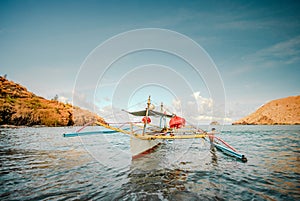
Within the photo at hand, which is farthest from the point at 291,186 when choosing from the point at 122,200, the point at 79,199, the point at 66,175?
the point at 66,175

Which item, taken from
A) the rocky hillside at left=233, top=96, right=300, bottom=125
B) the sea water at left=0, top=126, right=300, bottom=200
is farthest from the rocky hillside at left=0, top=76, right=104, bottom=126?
the rocky hillside at left=233, top=96, right=300, bottom=125

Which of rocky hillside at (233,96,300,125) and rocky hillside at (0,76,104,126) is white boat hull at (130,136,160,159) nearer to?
rocky hillside at (0,76,104,126)

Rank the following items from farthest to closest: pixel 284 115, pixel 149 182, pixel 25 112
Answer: pixel 284 115, pixel 25 112, pixel 149 182

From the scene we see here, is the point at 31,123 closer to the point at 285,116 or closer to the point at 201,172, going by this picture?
the point at 201,172

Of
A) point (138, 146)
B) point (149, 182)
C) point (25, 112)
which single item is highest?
point (25, 112)

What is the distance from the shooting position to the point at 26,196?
5965 millimetres

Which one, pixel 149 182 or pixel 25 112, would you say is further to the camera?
pixel 25 112

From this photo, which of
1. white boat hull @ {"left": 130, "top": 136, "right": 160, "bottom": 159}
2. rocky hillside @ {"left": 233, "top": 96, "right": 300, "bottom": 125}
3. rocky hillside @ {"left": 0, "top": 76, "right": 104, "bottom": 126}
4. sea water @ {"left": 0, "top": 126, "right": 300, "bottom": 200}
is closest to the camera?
sea water @ {"left": 0, "top": 126, "right": 300, "bottom": 200}

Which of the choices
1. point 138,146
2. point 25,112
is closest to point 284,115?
point 138,146

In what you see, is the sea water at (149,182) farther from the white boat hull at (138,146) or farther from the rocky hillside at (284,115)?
the rocky hillside at (284,115)

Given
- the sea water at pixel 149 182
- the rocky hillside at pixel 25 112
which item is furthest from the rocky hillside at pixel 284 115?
the sea water at pixel 149 182

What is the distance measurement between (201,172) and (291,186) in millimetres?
4171

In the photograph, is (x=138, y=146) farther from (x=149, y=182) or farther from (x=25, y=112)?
(x=25, y=112)

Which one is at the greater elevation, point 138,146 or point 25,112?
point 25,112
